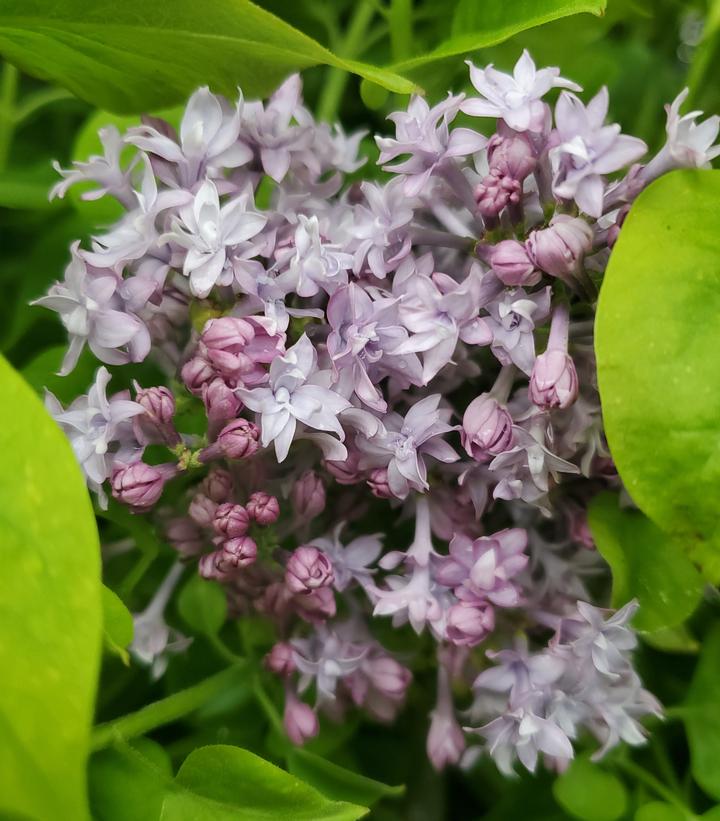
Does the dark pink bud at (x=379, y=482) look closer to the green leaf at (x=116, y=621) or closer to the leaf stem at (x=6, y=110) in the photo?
the green leaf at (x=116, y=621)

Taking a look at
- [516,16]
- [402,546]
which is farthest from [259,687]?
[516,16]

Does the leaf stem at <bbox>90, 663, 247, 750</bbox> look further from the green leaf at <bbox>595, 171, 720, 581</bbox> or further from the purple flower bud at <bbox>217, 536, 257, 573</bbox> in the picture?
the green leaf at <bbox>595, 171, 720, 581</bbox>

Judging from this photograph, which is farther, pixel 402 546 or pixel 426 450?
pixel 402 546

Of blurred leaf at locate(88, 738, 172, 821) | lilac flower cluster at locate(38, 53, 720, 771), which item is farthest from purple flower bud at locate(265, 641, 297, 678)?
blurred leaf at locate(88, 738, 172, 821)

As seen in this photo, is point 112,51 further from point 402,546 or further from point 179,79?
point 402,546

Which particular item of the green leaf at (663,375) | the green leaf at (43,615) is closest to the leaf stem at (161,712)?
the green leaf at (43,615)

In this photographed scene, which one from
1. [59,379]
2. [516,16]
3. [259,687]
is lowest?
[259,687]

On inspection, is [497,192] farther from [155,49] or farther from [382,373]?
[155,49]
